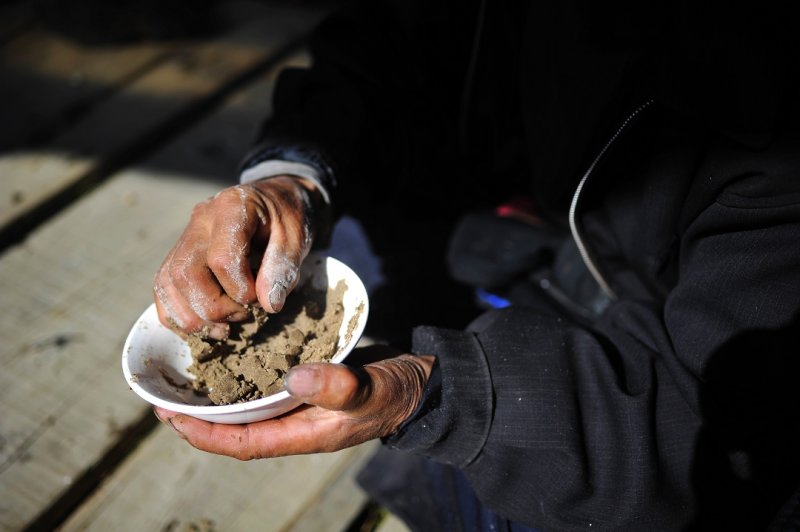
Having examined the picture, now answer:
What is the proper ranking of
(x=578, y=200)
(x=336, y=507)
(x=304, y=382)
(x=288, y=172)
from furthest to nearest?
(x=336, y=507)
(x=288, y=172)
(x=578, y=200)
(x=304, y=382)

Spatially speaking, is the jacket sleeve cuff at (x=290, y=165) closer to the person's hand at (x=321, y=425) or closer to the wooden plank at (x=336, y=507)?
the person's hand at (x=321, y=425)

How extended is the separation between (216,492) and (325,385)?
81 centimetres

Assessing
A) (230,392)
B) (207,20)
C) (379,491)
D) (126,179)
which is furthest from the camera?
(207,20)

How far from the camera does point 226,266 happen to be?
3.39ft

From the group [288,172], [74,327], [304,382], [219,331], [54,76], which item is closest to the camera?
[304,382]

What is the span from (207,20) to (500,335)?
2.47 m

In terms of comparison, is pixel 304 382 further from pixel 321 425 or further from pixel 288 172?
pixel 288 172

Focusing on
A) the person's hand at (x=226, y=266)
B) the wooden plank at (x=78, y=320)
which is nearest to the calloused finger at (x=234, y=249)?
the person's hand at (x=226, y=266)

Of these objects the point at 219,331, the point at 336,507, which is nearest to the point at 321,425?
the point at 219,331

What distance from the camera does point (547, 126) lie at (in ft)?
4.23

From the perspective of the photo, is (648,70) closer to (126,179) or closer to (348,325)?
(348,325)

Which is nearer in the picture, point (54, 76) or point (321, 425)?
point (321, 425)

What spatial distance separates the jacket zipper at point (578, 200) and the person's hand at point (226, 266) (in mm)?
531

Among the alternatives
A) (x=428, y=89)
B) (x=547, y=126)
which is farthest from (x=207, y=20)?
(x=547, y=126)
